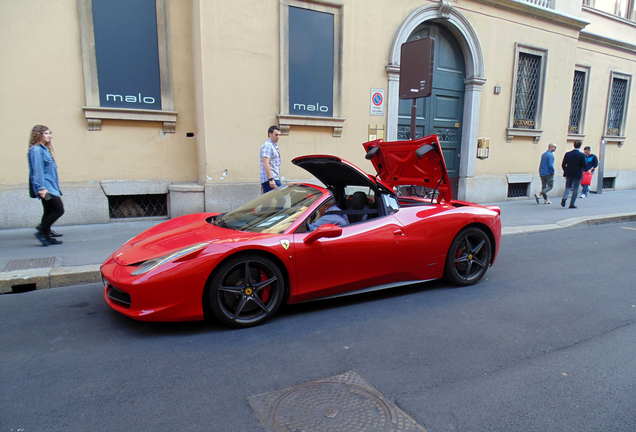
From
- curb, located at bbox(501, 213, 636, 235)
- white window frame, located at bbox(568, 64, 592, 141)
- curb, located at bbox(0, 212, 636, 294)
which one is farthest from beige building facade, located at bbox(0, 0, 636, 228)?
white window frame, located at bbox(568, 64, 592, 141)

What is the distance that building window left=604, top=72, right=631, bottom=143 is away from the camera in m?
15.2

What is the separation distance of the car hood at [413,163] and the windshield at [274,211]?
1.16 metres

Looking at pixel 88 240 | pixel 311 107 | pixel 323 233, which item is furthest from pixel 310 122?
pixel 323 233

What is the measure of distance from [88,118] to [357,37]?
5970 millimetres

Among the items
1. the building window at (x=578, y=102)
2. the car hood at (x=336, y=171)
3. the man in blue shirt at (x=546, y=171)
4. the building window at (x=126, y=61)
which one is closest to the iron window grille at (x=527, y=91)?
the man in blue shirt at (x=546, y=171)

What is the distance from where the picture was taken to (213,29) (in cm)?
773

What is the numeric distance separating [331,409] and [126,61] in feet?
25.1

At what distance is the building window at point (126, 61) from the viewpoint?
24.0 feet

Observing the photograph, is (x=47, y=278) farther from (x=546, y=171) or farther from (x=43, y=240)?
(x=546, y=171)

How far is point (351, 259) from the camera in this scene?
12.4ft

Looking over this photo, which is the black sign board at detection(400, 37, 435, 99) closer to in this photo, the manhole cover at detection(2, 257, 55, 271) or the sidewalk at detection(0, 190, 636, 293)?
the sidewalk at detection(0, 190, 636, 293)

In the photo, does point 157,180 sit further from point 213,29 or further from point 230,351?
point 230,351

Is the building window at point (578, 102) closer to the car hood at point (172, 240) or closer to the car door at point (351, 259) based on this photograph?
the car door at point (351, 259)

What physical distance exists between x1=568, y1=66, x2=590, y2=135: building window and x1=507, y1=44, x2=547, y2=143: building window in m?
2.86
